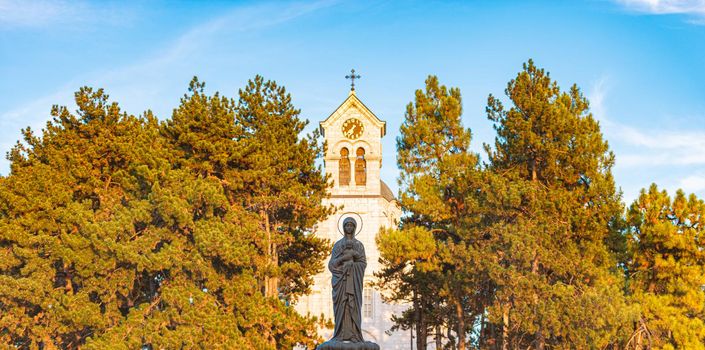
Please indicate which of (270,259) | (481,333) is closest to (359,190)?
(270,259)

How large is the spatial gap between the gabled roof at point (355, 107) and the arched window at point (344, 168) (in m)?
1.57

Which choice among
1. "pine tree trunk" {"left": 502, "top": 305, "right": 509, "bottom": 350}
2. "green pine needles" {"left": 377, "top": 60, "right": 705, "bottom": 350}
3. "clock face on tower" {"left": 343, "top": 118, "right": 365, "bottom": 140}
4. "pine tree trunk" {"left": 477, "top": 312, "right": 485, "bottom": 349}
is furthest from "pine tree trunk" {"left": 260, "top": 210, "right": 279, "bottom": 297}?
"clock face on tower" {"left": 343, "top": 118, "right": 365, "bottom": 140}

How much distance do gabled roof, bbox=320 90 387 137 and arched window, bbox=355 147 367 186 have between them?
1462mm

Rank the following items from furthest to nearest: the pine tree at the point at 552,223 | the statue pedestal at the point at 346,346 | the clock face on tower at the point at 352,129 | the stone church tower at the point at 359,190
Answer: the clock face on tower at the point at 352,129 → the stone church tower at the point at 359,190 → the pine tree at the point at 552,223 → the statue pedestal at the point at 346,346

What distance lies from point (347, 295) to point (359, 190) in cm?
2372

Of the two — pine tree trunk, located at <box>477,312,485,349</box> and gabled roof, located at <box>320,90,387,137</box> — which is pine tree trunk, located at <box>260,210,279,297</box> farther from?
gabled roof, located at <box>320,90,387,137</box>

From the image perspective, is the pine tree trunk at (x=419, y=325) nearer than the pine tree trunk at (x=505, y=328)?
No

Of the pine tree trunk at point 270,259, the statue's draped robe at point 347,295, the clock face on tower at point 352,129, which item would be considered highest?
the clock face on tower at point 352,129

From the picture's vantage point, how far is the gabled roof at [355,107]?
37.6 metres

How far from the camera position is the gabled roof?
37.6 metres

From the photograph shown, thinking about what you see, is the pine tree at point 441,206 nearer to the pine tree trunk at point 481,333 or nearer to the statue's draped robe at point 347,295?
the pine tree trunk at point 481,333

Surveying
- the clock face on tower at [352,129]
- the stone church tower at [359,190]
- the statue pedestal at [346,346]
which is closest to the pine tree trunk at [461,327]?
the statue pedestal at [346,346]

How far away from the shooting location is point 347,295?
13859 mm

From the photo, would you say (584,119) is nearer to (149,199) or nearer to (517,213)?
(517,213)
